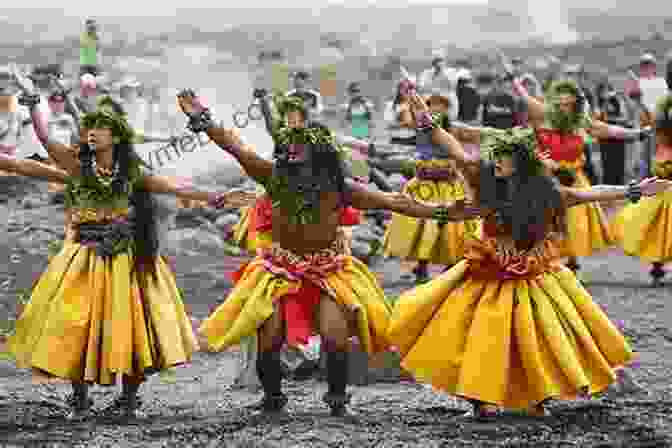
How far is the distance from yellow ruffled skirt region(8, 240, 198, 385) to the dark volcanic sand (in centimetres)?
27

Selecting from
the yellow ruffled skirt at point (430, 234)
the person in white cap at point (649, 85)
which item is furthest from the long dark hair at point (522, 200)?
the person in white cap at point (649, 85)

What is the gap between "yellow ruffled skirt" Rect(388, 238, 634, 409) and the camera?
223 inches

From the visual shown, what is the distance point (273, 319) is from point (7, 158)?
1.54m

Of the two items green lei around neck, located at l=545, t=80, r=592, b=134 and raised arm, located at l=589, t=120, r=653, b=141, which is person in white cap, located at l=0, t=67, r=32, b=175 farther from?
raised arm, located at l=589, t=120, r=653, b=141

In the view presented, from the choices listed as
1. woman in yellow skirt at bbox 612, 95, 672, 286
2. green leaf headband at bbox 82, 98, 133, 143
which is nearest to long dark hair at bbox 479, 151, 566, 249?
green leaf headband at bbox 82, 98, 133, 143

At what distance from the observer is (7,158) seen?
6297 mm

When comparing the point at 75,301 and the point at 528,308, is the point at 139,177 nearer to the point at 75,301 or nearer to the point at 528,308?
the point at 75,301

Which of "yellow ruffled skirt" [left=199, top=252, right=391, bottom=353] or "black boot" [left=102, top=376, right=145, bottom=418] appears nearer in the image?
"yellow ruffled skirt" [left=199, top=252, right=391, bottom=353]

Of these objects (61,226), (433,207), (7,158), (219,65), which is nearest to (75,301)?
(7,158)

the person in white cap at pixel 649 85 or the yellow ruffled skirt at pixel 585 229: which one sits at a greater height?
the person in white cap at pixel 649 85

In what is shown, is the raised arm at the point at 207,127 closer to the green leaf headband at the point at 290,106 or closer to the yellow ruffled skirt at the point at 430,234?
the green leaf headband at the point at 290,106

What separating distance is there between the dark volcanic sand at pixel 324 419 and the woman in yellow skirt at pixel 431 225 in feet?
4.85

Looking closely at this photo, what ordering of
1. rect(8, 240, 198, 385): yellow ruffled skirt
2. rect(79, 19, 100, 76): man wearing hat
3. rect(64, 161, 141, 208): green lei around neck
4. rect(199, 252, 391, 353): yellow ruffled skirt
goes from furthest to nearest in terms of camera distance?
rect(79, 19, 100, 76): man wearing hat
rect(64, 161, 141, 208): green lei around neck
rect(8, 240, 198, 385): yellow ruffled skirt
rect(199, 252, 391, 353): yellow ruffled skirt

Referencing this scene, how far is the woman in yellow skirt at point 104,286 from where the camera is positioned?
6.04 m
